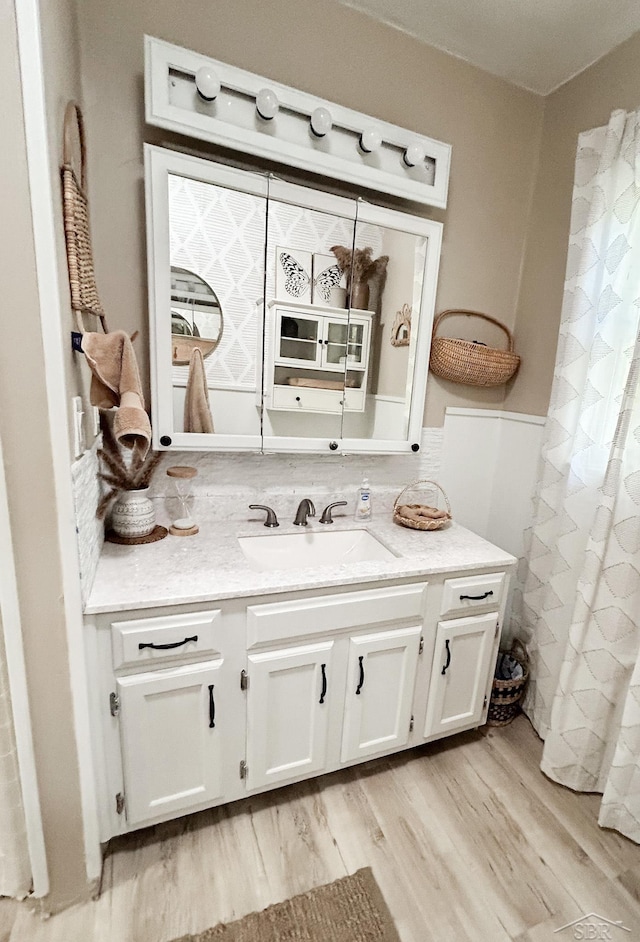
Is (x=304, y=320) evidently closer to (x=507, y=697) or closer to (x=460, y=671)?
Result: (x=460, y=671)

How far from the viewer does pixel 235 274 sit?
56.1 inches

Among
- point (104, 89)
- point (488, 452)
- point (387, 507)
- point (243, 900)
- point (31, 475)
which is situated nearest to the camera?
point (31, 475)

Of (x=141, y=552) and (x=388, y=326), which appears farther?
(x=388, y=326)

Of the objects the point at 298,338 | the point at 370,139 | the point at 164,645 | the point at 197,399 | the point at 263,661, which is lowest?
the point at 263,661

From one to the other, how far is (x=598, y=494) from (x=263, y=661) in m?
1.26

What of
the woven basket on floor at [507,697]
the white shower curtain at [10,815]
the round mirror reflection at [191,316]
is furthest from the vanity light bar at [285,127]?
the woven basket on floor at [507,697]

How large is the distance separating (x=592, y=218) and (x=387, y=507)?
128 cm

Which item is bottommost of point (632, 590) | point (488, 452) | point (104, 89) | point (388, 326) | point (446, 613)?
point (446, 613)

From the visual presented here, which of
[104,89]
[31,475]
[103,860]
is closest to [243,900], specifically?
[103,860]

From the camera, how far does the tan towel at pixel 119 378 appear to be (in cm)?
97

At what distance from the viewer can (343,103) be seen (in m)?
1.47

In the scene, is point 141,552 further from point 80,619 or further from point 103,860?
point 103,860

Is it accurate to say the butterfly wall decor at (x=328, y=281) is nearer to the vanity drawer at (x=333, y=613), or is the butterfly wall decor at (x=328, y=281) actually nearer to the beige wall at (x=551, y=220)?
the beige wall at (x=551, y=220)

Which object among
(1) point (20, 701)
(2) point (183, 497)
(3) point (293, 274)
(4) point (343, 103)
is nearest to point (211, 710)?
(1) point (20, 701)
